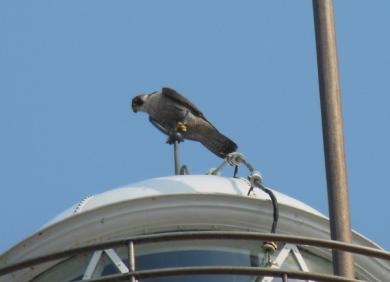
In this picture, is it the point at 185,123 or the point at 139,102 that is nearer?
the point at 185,123

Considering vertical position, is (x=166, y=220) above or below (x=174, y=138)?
below

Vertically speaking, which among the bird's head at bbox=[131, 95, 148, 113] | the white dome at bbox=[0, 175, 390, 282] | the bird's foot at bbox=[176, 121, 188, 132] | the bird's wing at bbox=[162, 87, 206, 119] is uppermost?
the bird's head at bbox=[131, 95, 148, 113]

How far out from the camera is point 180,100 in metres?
13.9

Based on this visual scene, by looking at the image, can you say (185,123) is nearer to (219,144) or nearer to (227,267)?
(219,144)

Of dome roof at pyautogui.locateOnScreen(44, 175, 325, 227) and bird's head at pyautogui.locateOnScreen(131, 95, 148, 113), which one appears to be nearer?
dome roof at pyautogui.locateOnScreen(44, 175, 325, 227)

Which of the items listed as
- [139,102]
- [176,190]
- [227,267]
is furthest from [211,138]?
[227,267]

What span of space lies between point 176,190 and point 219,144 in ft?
5.32

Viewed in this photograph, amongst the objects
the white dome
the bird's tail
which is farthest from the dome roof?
the bird's tail

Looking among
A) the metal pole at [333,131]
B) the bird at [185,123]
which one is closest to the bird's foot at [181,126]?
the bird at [185,123]

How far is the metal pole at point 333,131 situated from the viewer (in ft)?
34.1

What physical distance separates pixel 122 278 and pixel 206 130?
4105 millimetres

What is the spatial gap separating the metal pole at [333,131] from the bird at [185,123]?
2.30 metres

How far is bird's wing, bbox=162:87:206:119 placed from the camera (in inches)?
546

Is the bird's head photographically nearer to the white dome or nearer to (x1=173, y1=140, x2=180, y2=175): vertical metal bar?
(x1=173, y1=140, x2=180, y2=175): vertical metal bar
